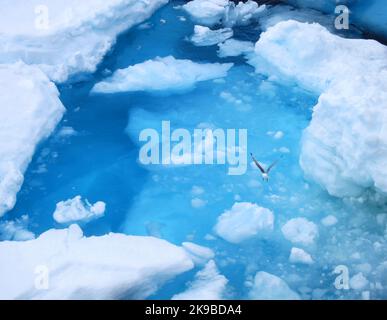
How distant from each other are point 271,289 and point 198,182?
1.12 m

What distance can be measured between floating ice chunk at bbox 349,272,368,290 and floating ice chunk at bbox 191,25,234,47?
3.43 m

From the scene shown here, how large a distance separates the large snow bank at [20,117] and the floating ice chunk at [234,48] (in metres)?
1.97

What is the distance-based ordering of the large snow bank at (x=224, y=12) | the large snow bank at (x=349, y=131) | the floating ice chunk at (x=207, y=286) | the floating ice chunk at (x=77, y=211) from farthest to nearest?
1. the large snow bank at (x=224, y=12)
2. the floating ice chunk at (x=77, y=211)
3. the large snow bank at (x=349, y=131)
4. the floating ice chunk at (x=207, y=286)

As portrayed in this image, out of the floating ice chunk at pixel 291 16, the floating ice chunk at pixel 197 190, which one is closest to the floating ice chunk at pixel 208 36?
the floating ice chunk at pixel 291 16

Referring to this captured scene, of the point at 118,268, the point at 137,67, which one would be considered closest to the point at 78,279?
the point at 118,268

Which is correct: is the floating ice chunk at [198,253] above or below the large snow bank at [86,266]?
below

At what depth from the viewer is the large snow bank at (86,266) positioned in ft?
8.32

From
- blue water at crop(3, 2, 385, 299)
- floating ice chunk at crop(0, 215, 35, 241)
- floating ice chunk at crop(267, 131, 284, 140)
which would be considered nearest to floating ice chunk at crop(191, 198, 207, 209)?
blue water at crop(3, 2, 385, 299)

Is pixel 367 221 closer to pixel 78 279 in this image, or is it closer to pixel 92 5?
pixel 78 279

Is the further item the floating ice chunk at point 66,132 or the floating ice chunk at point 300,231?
the floating ice chunk at point 66,132

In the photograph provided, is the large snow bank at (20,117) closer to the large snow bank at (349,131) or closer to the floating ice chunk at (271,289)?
the floating ice chunk at (271,289)

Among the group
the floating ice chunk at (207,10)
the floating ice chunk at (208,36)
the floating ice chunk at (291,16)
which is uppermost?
the floating ice chunk at (291,16)

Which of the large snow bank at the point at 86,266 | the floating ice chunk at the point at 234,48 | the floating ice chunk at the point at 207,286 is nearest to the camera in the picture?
the large snow bank at the point at 86,266

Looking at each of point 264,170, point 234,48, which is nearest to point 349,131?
point 264,170
